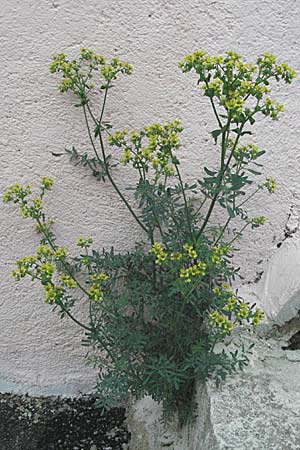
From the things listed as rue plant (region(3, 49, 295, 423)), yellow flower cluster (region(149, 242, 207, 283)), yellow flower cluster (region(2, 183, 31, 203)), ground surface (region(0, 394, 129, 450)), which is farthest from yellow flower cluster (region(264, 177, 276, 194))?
ground surface (region(0, 394, 129, 450))

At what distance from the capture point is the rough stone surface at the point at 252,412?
159 cm

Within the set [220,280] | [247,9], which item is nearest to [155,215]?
[220,280]

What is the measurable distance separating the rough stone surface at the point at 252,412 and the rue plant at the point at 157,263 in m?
0.06

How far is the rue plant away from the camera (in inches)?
68.0

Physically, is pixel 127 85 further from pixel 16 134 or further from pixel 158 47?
pixel 16 134

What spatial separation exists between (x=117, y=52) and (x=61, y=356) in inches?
42.8

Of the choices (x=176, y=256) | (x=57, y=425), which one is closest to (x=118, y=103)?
(x=176, y=256)

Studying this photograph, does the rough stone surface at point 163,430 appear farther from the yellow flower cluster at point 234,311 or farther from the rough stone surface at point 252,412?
the yellow flower cluster at point 234,311

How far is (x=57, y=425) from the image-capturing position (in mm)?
2180

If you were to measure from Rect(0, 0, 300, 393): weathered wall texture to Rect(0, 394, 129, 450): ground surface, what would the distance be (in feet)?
0.94

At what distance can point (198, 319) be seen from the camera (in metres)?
1.96

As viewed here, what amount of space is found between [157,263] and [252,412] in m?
0.47

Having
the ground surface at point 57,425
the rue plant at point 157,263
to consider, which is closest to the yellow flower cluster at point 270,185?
the rue plant at point 157,263

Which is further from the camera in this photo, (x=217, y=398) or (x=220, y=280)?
(x=220, y=280)
